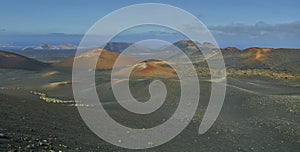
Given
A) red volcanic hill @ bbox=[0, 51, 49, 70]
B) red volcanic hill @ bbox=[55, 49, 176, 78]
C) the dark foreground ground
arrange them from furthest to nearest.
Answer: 1. red volcanic hill @ bbox=[0, 51, 49, 70]
2. red volcanic hill @ bbox=[55, 49, 176, 78]
3. the dark foreground ground

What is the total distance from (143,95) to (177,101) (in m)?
3.92

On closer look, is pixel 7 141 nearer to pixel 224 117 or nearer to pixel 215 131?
pixel 215 131

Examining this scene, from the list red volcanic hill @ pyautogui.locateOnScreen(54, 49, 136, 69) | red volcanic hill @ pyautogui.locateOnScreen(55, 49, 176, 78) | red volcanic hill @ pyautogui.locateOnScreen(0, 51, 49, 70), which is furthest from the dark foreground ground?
red volcanic hill @ pyautogui.locateOnScreen(0, 51, 49, 70)

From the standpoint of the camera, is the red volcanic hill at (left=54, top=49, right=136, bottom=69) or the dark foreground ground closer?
the dark foreground ground

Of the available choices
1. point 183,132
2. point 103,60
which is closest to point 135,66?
point 103,60

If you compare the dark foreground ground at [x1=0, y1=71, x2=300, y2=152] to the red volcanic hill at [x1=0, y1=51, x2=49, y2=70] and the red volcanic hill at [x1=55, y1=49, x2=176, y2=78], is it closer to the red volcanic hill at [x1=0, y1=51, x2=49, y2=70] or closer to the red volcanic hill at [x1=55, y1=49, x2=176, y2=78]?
the red volcanic hill at [x1=55, y1=49, x2=176, y2=78]

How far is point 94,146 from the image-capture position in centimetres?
Result: 1234

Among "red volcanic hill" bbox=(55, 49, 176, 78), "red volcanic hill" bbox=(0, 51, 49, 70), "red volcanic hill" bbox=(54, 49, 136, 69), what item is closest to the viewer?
"red volcanic hill" bbox=(55, 49, 176, 78)

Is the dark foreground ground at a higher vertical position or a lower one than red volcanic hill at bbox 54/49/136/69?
lower

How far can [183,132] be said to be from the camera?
1666cm

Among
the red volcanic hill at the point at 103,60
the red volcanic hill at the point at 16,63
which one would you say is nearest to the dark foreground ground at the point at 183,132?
the red volcanic hill at the point at 103,60

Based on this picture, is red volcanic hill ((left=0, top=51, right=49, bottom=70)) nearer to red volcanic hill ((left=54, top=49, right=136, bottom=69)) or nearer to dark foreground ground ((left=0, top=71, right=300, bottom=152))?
red volcanic hill ((left=54, top=49, right=136, bottom=69))

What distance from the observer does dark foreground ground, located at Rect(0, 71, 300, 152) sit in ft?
38.6

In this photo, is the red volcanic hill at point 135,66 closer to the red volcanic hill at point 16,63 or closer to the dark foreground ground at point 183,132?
the red volcanic hill at point 16,63
